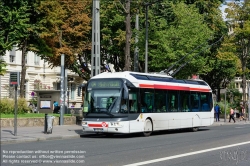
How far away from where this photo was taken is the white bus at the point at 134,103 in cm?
2420

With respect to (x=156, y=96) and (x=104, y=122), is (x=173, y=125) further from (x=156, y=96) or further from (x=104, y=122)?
(x=104, y=122)

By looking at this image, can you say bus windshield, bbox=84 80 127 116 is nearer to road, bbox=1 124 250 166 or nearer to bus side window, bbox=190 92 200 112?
road, bbox=1 124 250 166

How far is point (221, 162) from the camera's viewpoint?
1416cm

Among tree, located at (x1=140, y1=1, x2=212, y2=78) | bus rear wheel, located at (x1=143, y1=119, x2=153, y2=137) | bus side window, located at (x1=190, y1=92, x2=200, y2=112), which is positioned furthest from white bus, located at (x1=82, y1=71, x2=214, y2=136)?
tree, located at (x1=140, y1=1, x2=212, y2=78)

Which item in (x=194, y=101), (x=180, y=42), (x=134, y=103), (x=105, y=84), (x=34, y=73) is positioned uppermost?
(x=180, y=42)

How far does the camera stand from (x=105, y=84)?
24.8 m

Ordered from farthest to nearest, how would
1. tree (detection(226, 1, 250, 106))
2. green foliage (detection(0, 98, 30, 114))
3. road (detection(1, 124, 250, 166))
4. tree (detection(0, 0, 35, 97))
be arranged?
1. tree (detection(226, 1, 250, 106))
2. tree (detection(0, 0, 35, 97))
3. green foliage (detection(0, 98, 30, 114))
4. road (detection(1, 124, 250, 166))

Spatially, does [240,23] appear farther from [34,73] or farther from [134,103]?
[134,103]

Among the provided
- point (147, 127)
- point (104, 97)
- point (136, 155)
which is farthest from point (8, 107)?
point (136, 155)

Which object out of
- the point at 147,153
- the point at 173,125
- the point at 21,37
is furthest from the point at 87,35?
the point at 147,153

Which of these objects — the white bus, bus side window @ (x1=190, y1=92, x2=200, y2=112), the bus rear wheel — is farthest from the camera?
bus side window @ (x1=190, y1=92, x2=200, y2=112)

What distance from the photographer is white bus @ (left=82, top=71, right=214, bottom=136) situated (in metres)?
24.2

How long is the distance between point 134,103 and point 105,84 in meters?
1.68

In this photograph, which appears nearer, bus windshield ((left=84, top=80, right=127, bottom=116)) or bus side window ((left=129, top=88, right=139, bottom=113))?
bus windshield ((left=84, top=80, right=127, bottom=116))
